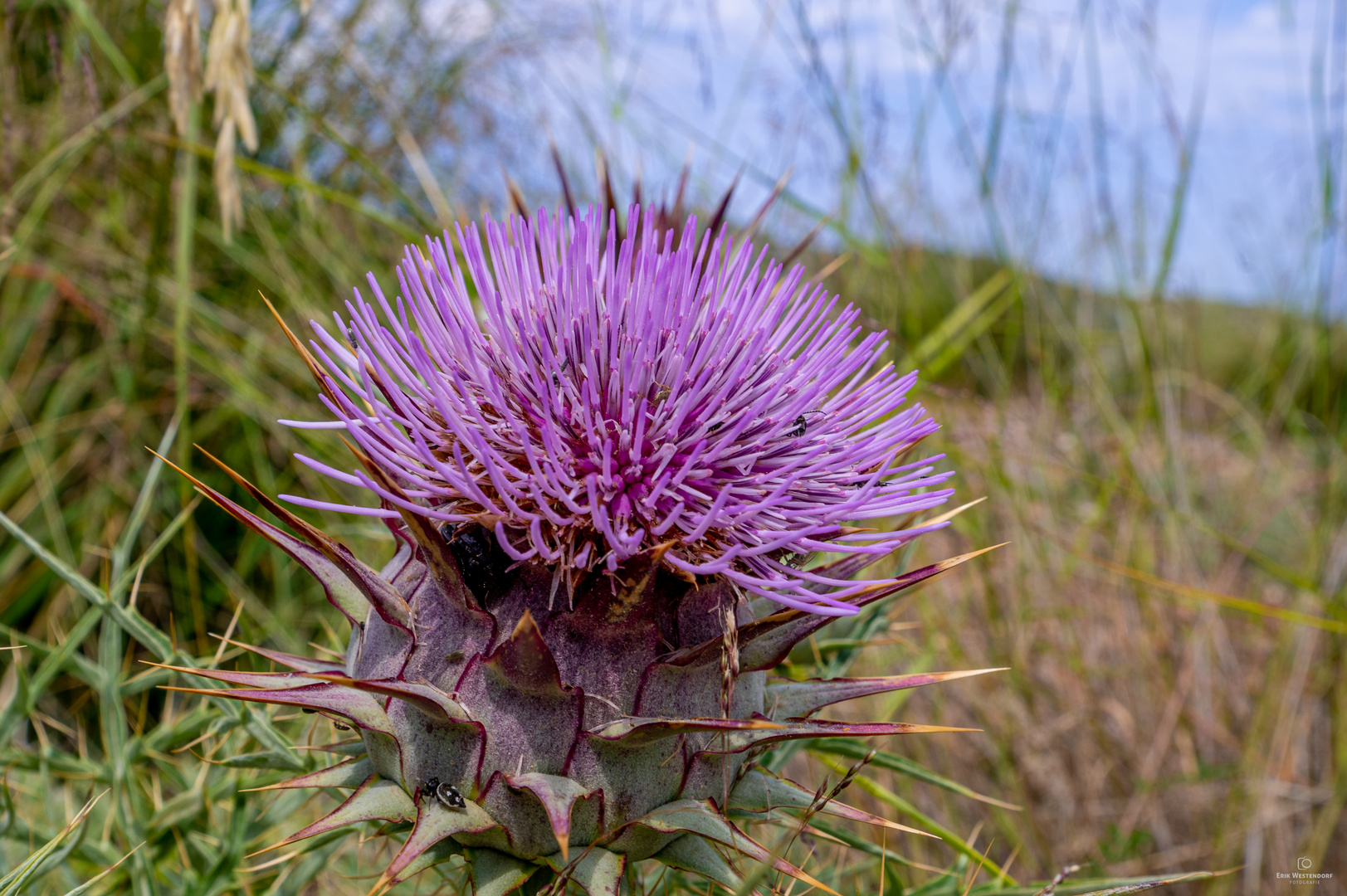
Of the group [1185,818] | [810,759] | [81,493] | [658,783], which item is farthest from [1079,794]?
[81,493]

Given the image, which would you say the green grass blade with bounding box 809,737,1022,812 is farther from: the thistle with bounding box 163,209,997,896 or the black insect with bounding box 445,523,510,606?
the black insect with bounding box 445,523,510,606

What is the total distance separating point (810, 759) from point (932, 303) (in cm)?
295

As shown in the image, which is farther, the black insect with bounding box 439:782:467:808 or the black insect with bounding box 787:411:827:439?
the black insect with bounding box 787:411:827:439

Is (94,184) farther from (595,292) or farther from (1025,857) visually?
(1025,857)

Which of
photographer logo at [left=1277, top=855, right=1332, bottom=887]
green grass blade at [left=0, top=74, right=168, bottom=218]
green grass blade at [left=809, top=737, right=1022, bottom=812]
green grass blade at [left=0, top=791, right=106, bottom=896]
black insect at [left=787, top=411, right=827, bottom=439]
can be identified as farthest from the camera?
photographer logo at [left=1277, top=855, right=1332, bottom=887]

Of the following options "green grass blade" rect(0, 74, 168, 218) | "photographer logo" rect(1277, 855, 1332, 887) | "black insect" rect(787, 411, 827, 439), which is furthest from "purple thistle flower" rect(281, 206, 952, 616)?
"photographer logo" rect(1277, 855, 1332, 887)

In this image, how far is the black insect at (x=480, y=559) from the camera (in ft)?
4.09

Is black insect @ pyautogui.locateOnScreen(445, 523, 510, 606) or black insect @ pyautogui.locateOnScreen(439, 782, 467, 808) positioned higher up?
black insect @ pyautogui.locateOnScreen(445, 523, 510, 606)

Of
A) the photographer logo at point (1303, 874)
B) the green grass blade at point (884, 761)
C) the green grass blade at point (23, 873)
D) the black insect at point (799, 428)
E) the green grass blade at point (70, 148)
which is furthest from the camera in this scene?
the photographer logo at point (1303, 874)

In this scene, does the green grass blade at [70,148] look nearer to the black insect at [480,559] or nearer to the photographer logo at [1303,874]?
the black insect at [480,559]

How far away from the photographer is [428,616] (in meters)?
1.29

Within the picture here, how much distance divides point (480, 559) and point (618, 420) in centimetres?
27

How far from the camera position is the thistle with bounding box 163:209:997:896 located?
3.86 feet

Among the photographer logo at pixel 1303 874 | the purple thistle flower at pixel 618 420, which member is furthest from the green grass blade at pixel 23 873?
the photographer logo at pixel 1303 874
